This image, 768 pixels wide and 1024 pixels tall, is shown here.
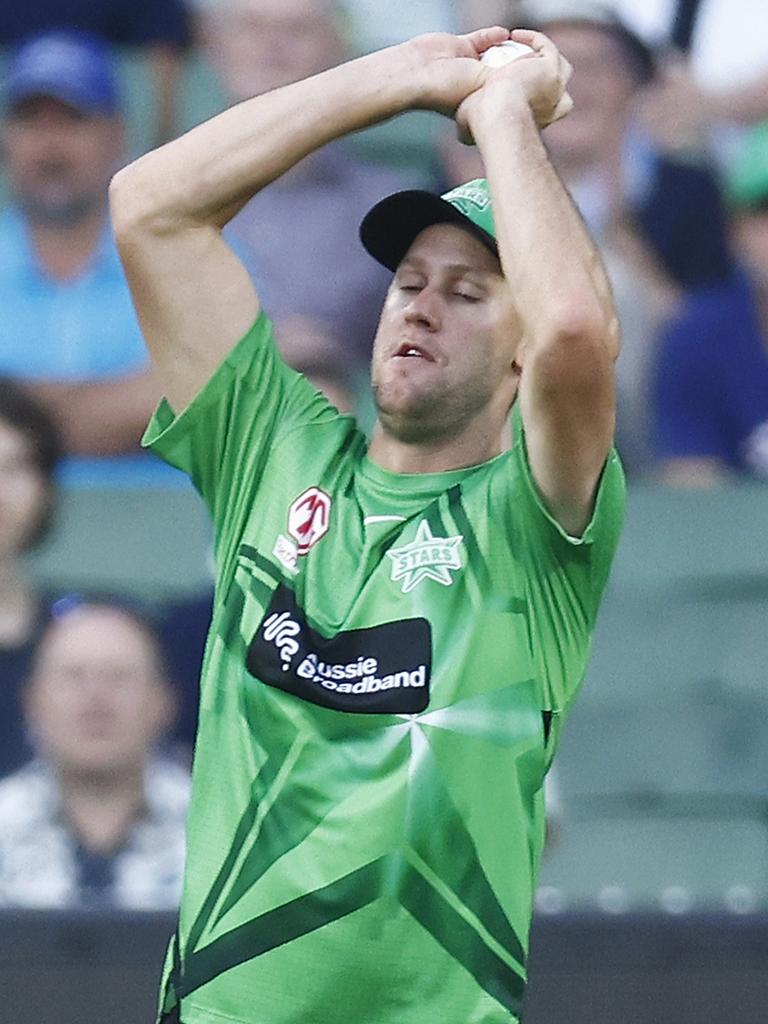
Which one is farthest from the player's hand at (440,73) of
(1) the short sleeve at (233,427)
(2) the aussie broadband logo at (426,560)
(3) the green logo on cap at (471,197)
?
(2) the aussie broadband logo at (426,560)

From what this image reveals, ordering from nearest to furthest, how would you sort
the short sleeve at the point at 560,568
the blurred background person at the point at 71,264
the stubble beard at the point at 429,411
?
the short sleeve at the point at 560,568, the stubble beard at the point at 429,411, the blurred background person at the point at 71,264

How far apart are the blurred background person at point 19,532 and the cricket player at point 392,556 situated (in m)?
2.33

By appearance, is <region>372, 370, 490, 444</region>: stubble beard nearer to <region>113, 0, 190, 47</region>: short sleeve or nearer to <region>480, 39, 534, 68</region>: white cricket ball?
<region>480, 39, 534, 68</region>: white cricket ball

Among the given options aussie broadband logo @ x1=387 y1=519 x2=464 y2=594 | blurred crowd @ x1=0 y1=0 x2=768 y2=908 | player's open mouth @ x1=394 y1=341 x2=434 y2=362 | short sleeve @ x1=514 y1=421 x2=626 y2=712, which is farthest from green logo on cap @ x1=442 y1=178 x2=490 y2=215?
blurred crowd @ x1=0 y1=0 x2=768 y2=908

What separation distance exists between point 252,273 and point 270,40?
0.59m

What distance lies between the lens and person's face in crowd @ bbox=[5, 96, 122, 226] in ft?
16.4

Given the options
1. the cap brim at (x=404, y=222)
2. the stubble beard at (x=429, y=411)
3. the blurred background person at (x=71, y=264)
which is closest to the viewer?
the stubble beard at (x=429, y=411)

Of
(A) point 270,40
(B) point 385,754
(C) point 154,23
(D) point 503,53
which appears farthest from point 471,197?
(C) point 154,23

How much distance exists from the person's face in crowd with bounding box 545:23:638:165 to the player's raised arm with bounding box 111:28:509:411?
242cm

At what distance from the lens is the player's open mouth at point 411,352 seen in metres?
2.51

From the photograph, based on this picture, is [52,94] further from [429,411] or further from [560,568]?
[560,568]

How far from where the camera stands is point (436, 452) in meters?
2.56

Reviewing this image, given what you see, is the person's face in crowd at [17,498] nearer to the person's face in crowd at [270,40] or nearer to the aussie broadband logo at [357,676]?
the person's face in crowd at [270,40]

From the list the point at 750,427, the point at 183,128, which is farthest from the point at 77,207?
the point at 750,427
